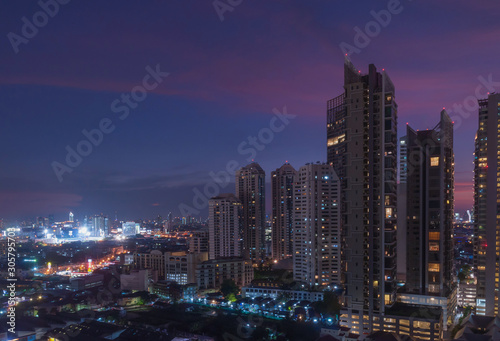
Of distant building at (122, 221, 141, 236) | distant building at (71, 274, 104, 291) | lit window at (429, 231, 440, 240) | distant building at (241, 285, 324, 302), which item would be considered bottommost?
distant building at (122, 221, 141, 236)

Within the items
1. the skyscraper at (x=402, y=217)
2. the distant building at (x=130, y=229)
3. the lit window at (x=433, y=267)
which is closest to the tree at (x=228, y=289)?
the skyscraper at (x=402, y=217)

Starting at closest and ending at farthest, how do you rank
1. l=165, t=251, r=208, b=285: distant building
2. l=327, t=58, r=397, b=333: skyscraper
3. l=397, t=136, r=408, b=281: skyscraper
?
1. l=327, t=58, r=397, b=333: skyscraper
2. l=397, t=136, r=408, b=281: skyscraper
3. l=165, t=251, r=208, b=285: distant building

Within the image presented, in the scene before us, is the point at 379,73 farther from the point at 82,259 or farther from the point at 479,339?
the point at 82,259

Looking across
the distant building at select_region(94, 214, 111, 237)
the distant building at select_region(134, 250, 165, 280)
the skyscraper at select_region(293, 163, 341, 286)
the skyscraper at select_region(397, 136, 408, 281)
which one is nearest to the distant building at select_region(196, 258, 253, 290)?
the skyscraper at select_region(293, 163, 341, 286)

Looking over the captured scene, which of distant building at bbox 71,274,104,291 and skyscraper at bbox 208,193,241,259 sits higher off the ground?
skyscraper at bbox 208,193,241,259

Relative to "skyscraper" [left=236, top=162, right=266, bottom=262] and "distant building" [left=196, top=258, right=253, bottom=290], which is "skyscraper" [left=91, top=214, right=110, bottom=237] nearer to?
"skyscraper" [left=236, top=162, right=266, bottom=262]

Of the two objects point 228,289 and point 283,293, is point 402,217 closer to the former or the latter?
point 283,293

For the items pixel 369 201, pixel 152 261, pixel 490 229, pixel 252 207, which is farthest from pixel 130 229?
pixel 490 229
